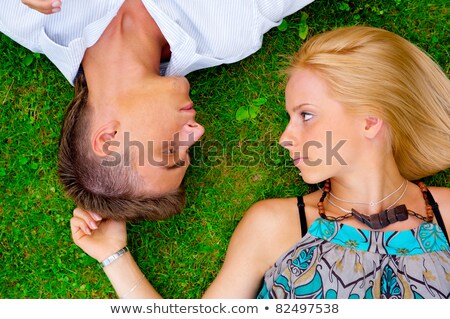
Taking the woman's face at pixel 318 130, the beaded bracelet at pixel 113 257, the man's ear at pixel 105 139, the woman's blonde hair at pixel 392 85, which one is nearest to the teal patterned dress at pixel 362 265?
the woman's face at pixel 318 130

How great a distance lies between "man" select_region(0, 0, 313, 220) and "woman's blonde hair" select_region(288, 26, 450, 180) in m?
0.53

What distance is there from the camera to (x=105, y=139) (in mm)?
3205

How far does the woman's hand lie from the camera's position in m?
3.73

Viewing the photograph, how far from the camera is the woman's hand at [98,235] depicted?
147 inches

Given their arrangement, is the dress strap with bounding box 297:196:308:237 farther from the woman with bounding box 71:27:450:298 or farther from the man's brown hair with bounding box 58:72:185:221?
the man's brown hair with bounding box 58:72:185:221

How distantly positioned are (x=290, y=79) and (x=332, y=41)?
39cm

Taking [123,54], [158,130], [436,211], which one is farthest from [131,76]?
[436,211]

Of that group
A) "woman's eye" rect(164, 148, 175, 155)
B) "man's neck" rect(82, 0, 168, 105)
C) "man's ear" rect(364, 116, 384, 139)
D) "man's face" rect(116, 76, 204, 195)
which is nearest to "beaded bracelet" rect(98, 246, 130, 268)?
"man's face" rect(116, 76, 204, 195)

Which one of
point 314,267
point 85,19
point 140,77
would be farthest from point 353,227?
point 85,19

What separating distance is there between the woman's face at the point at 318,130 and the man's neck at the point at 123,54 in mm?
1003

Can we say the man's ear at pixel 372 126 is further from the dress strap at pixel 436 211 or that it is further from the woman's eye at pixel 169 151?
the woman's eye at pixel 169 151

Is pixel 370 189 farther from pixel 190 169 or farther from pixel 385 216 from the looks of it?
pixel 190 169
